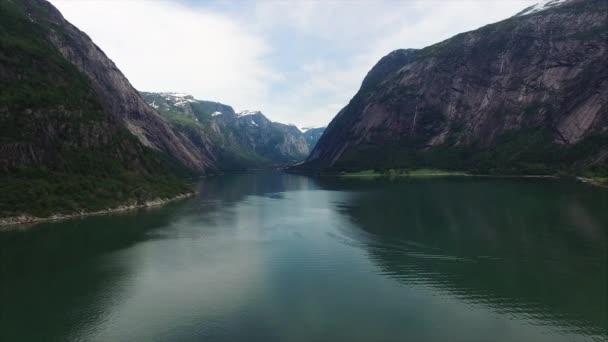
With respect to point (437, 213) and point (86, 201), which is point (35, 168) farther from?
point (437, 213)

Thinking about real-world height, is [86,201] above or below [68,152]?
below

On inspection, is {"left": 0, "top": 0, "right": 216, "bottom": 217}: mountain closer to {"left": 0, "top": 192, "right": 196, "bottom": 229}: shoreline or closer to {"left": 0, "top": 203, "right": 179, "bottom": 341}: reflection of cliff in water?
{"left": 0, "top": 192, "right": 196, "bottom": 229}: shoreline

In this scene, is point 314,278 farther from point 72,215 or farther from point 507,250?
point 72,215

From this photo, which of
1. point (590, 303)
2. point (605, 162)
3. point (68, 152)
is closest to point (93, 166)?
point (68, 152)

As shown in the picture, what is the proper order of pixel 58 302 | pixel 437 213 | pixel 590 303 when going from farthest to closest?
pixel 437 213, pixel 58 302, pixel 590 303

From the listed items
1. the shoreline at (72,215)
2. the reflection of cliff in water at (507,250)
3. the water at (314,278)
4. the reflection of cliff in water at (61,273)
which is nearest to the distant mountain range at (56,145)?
the shoreline at (72,215)

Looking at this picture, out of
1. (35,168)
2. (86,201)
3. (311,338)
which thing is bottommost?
(311,338)

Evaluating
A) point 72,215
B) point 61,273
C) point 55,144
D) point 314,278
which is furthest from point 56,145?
point 314,278
